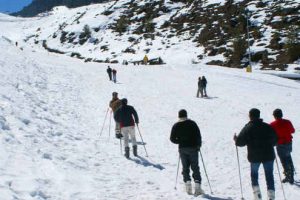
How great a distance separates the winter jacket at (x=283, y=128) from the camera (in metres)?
11.8

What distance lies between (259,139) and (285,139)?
7.84 feet

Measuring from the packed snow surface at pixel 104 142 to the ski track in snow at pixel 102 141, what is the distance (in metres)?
0.03

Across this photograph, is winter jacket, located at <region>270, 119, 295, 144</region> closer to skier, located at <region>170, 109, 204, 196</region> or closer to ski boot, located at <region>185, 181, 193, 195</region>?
skier, located at <region>170, 109, 204, 196</region>

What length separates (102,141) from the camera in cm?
1655

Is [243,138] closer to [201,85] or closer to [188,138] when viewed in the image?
[188,138]

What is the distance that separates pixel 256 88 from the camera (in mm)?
37719

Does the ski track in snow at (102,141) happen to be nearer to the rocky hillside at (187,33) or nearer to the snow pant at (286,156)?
the snow pant at (286,156)

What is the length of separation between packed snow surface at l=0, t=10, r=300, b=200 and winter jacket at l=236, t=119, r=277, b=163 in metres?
1.59

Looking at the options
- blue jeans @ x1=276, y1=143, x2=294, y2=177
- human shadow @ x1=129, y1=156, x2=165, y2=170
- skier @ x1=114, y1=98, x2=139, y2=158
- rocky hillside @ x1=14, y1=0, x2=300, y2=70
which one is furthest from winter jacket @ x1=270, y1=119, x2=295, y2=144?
rocky hillside @ x1=14, y1=0, x2=300, y2=70

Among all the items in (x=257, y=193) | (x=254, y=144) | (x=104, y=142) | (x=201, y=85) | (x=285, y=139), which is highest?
(x=201, y=85)

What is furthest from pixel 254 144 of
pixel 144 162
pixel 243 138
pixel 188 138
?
pixel 144 162

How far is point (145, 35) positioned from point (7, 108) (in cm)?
8021

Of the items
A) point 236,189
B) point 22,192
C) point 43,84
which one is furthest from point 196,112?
point 22,192

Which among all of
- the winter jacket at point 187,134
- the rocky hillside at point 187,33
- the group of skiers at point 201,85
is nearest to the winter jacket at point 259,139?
the winter jacket at point 187,134
